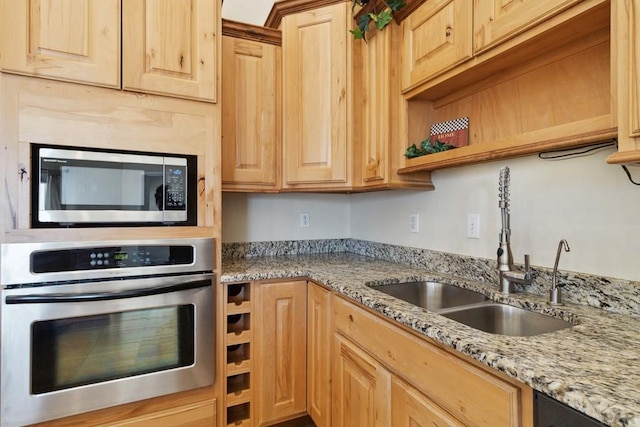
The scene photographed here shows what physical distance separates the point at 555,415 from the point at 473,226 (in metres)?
1.03

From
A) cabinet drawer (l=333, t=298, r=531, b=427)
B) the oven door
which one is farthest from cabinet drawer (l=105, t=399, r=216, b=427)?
cabinet drawer (l=333, t=298, r=531, b=427)

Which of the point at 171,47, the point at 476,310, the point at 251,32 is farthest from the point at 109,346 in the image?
the point at 251,32

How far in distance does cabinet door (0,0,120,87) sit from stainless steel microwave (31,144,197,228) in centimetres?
31

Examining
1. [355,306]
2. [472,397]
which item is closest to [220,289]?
[355,306]

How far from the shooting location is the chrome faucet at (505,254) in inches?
49.4

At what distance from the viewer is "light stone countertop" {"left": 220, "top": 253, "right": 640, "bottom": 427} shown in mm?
584

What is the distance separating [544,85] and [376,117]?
782 mm

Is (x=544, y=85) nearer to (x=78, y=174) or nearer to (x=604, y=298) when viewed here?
(x=604, y=298)

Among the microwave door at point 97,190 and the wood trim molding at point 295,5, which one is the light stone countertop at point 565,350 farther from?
the wood trim molding at point 295,5

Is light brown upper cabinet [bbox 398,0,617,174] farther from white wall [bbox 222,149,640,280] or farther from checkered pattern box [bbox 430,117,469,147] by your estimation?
white wall [bbox 222,149,640,280]

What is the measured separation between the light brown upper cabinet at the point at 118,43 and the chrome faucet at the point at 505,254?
1362mm

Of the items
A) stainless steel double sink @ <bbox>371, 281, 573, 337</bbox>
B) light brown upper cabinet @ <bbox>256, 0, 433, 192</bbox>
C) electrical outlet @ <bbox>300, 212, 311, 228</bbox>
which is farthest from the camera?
electrical outlet @ <bbox>300, 212, 311, 228</bbox>

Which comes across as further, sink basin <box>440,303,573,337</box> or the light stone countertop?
sink basin <box>440,303,573,337</box>

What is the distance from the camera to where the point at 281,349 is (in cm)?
174
